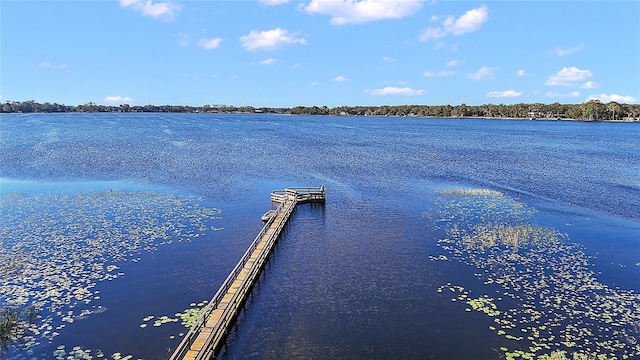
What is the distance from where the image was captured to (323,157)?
7894cm

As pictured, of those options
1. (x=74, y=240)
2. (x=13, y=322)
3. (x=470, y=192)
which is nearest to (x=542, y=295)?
(x=13, y=322)

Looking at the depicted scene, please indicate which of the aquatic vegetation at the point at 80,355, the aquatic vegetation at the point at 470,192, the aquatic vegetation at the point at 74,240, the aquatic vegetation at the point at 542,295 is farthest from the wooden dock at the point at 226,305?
the aquatic vegetation at the point at 470,192

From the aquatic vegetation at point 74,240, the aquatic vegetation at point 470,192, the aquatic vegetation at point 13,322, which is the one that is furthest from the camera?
the aquatic vegetation at point 470,192

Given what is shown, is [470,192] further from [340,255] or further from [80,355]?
[80,355]

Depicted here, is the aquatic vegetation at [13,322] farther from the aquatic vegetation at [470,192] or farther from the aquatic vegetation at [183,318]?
the aquatic vegetation at [470,192]

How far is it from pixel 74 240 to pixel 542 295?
28363 mm

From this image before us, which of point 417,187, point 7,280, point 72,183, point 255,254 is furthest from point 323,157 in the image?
point 7,280

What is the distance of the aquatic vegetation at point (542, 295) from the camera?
1845 centimetres

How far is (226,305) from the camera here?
20266 mm

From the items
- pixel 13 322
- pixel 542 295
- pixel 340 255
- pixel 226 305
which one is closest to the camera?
pixel 13 322

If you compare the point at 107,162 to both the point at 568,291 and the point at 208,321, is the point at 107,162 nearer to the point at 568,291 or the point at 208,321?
the point at 208,321

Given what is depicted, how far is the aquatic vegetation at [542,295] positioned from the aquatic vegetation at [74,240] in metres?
18.3

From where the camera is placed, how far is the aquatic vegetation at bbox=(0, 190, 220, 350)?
2106 centimetres

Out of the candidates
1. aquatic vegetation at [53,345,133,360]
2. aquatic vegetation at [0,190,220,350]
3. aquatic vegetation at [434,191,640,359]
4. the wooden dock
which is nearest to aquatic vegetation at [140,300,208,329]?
the wooden dock
